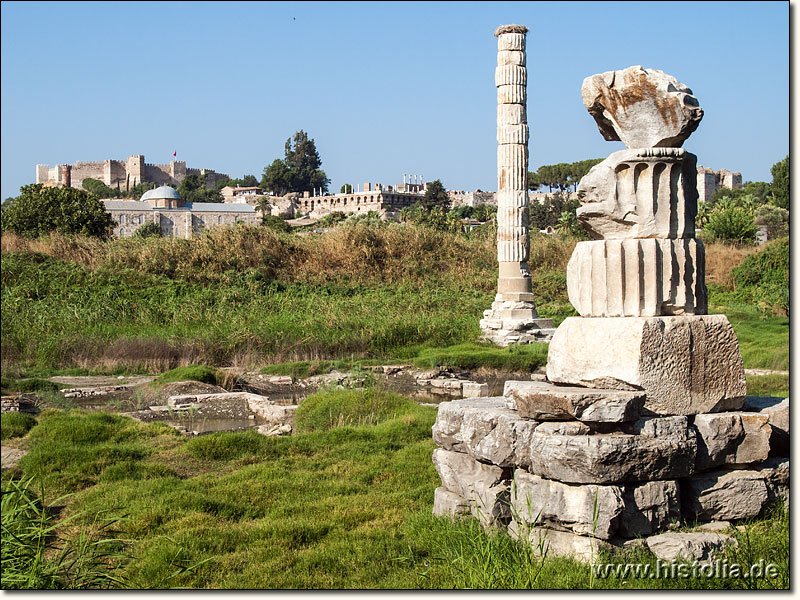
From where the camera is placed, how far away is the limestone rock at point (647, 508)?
4070mm

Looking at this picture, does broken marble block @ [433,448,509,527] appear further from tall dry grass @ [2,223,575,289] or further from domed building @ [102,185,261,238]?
domed building @ [102,185,261,238]

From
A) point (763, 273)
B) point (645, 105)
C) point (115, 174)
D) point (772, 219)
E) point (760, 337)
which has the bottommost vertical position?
point (760, 337)

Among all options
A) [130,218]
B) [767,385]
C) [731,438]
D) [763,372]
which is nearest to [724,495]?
[731,438]

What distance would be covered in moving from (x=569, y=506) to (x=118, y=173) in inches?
4227

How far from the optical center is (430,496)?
5.75 meters

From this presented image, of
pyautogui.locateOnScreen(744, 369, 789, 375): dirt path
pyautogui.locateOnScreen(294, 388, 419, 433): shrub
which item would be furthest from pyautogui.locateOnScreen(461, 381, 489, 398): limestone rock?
pyautogui.locateOnScreen(744, 369, 789, 375): dirt path

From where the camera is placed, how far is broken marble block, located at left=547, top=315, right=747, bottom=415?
4.34 meters

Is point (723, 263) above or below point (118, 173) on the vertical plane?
below

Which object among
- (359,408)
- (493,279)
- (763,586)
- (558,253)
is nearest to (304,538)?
(763,586)

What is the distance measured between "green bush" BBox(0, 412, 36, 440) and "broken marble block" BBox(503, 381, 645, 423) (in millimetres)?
6038

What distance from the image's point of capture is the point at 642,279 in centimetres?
454

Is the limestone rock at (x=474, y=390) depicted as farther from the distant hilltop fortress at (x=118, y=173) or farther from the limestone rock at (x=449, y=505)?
the distant hilltop fortress at (x=118, y=173)

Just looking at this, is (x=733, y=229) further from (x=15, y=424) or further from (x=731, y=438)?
(x=731, y=438)

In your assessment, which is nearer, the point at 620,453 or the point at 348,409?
the point at 620,453
